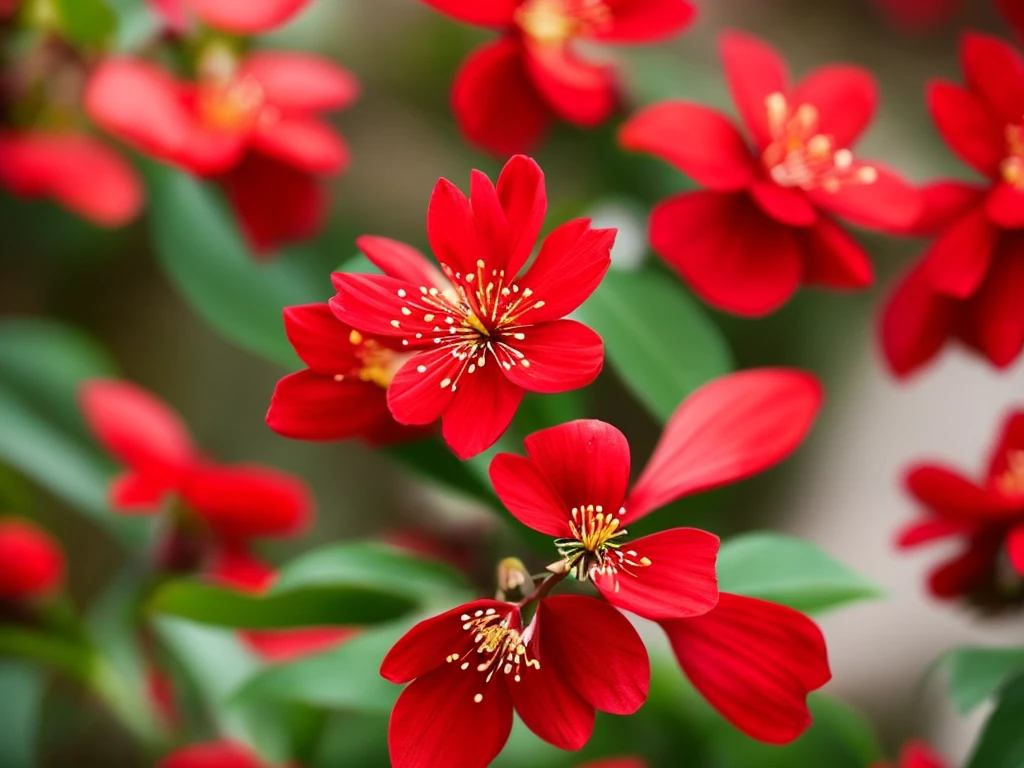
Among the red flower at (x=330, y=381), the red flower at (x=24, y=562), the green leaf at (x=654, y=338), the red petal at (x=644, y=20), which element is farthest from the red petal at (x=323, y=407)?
the red flower at (x=24, y=562)

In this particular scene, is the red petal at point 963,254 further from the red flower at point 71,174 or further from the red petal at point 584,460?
the red flower at point 71,174

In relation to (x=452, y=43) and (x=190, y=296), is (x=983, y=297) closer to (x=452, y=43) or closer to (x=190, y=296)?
(x=190, y=296)

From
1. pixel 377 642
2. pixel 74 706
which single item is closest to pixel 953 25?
pixel 377 642

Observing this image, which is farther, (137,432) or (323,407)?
(137,432)

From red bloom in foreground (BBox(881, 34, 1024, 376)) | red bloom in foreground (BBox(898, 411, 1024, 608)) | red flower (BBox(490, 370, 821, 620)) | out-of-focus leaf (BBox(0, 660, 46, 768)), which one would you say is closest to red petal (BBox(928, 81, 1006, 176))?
red bloom in foreground (BBox(881, 34, 1024, 376))

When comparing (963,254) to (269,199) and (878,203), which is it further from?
(269,199)

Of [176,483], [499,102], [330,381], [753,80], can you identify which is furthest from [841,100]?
[176,483]
